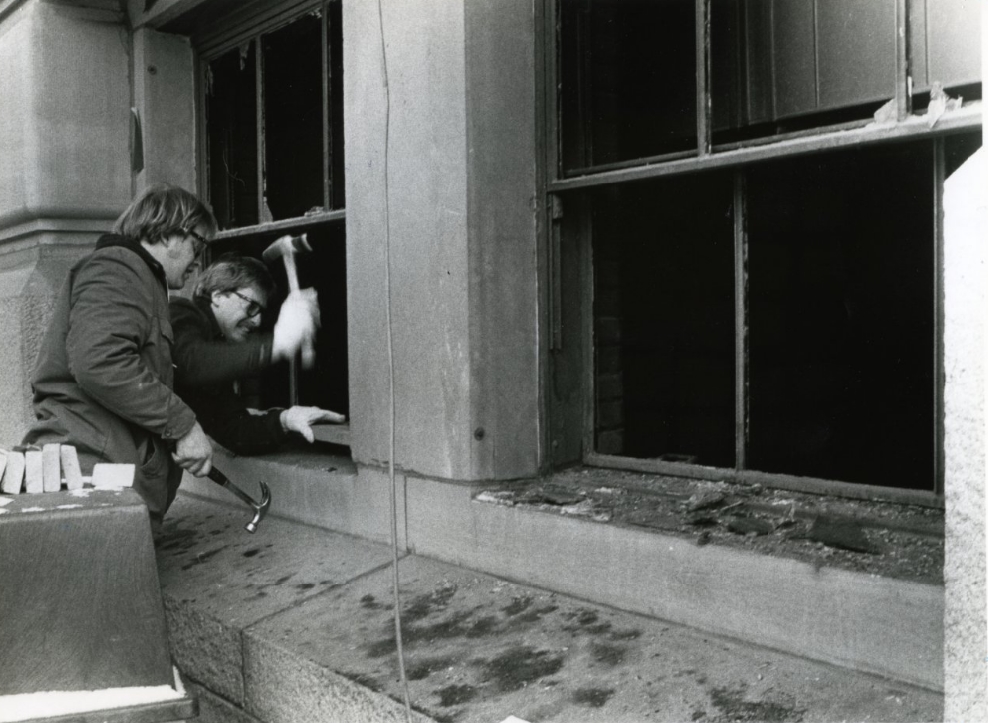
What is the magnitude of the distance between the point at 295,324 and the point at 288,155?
2.64 feet

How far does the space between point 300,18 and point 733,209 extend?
2.11 metres

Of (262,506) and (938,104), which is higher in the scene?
(938,104)

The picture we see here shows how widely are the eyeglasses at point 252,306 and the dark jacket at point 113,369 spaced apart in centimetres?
64

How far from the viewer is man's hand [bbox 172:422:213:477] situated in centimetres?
305

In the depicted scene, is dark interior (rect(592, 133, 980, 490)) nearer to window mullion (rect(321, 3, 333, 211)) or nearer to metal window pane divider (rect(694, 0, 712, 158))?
metal window pane divider (rect(694, 0, 712, 158))

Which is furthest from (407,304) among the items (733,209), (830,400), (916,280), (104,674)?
(916,280)

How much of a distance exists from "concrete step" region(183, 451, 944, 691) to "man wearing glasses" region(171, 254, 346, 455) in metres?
0.40

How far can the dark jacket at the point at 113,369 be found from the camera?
285 cm

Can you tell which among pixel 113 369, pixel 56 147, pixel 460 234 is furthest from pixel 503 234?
pixel 56 147

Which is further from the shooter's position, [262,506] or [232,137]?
[232,137]

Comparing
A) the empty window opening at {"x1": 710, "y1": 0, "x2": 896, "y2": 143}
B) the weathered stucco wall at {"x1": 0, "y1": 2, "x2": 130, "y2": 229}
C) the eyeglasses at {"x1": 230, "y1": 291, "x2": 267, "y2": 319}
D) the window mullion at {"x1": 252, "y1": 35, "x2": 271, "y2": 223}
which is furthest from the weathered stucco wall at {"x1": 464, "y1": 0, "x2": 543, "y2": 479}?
the weathered stucco wall at {"x1": 0, "y1": 2, "x2": 130, "y2": 229}

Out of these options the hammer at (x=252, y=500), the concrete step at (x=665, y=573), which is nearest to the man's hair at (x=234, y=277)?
the hammer at (x=252, y=500)

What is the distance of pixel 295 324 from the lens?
357 cm

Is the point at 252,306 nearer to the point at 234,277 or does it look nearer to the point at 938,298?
the point at 234,277
